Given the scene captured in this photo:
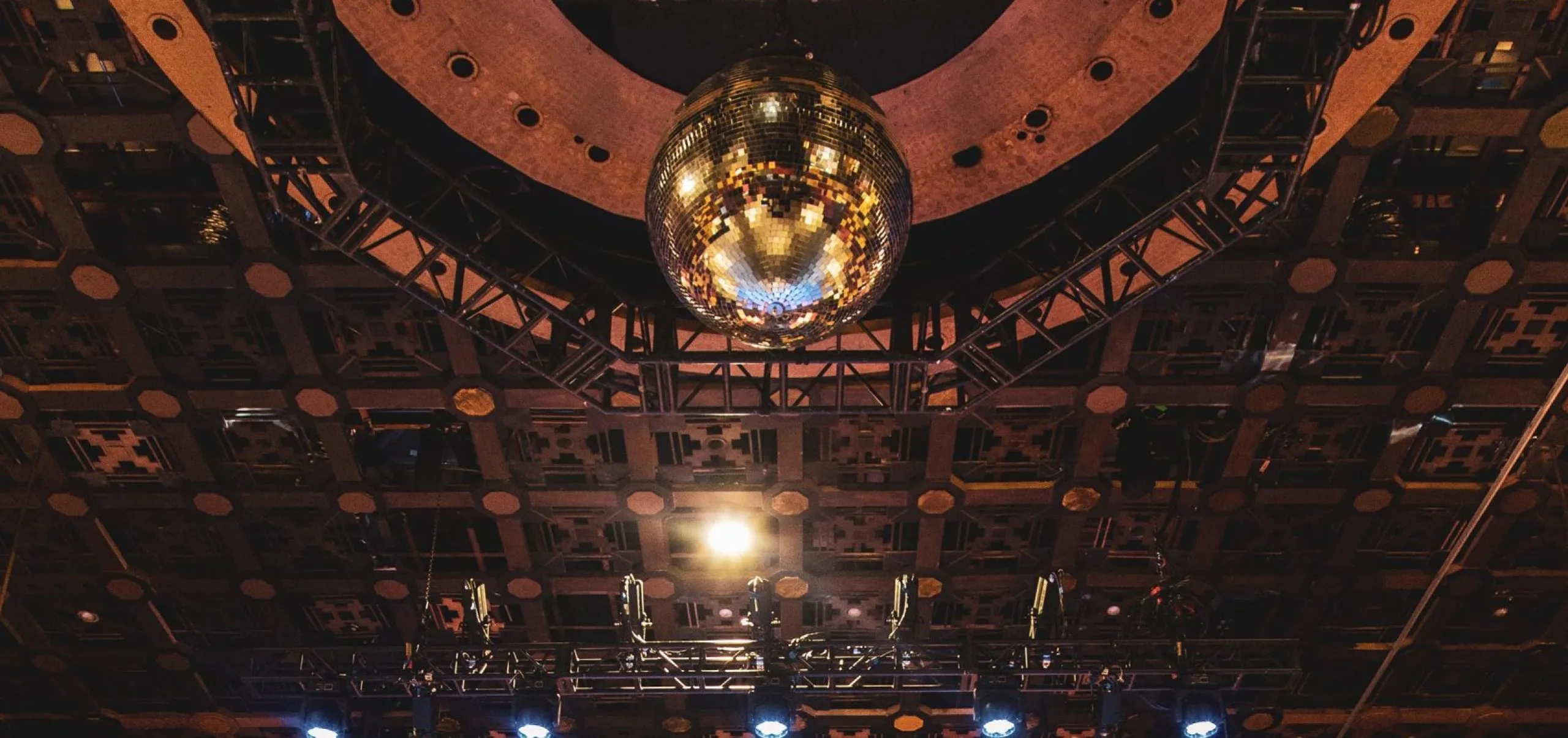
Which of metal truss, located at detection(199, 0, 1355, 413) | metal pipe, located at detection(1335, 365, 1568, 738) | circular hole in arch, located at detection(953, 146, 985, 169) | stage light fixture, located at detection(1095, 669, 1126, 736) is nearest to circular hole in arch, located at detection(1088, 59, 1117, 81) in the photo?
metal truss, located at detection(199, 0, 1355, 413)

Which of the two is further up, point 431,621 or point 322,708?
point 431,621

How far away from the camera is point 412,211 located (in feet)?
19.1

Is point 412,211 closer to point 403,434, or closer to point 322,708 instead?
point 403,434

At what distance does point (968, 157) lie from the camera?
6.11m

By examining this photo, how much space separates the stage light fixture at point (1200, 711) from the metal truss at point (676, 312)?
3235 mm

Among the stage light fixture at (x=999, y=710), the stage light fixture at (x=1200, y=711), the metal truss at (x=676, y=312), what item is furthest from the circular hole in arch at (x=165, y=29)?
the stage light fixture at (x=1200, y=711)

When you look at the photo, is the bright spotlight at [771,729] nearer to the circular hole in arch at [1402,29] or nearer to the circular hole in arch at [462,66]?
the circular hole in arch at [462,66]

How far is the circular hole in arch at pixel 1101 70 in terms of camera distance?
573 centimetres

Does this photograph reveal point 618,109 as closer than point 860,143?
No

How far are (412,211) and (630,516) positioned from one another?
10.4 ft

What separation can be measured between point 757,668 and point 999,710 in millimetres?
1761

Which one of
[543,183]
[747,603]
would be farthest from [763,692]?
[543,183]

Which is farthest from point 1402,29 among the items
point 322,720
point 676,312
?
point 322,720

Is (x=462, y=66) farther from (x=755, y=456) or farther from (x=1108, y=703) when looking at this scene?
(x=1108, y=703)
